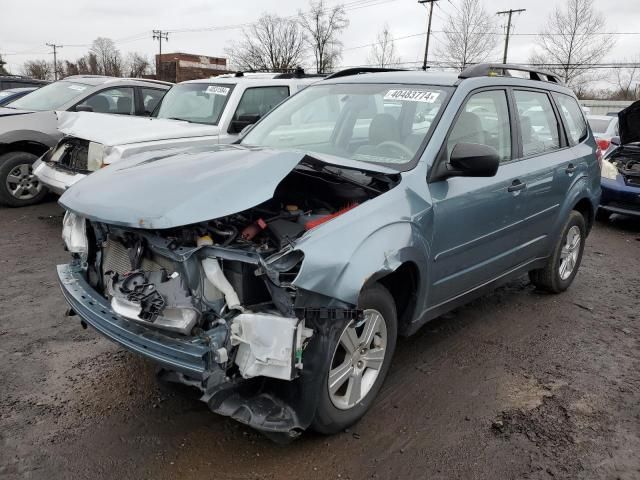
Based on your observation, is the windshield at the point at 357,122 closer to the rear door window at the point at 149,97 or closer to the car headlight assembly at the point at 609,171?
the rear door window at the point at 149,97

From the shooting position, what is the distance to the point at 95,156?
5992 mm

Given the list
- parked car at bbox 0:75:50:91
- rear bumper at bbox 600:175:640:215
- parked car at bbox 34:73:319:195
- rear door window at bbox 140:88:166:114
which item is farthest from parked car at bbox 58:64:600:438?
parked car at bbox 0:75:50:91

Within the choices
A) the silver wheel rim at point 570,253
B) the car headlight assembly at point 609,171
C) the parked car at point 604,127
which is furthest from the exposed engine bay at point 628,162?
the silver wheel rim at point 570,253

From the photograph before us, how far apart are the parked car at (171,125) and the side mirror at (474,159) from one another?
2.98 m

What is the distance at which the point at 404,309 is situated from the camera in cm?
328

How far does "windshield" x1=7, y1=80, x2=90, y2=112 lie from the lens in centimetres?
830

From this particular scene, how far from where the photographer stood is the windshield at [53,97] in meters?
8.30

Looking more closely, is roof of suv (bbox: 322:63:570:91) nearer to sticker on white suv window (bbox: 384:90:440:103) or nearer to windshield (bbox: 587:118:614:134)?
sticker on white suv window (bbox: 384:90:440:103)

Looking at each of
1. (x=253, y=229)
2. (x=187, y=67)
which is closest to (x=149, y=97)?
(x=253, y=229)

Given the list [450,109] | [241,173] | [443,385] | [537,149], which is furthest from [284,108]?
[443,385]

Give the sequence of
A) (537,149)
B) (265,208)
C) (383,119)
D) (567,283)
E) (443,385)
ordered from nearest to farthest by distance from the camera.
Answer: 1. (265,208)
2. (443,385)
3. (383,119)
4. (537,149)
5. (567,283)

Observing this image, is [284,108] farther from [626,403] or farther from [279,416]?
[626,403]

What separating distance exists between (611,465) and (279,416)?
1.74m

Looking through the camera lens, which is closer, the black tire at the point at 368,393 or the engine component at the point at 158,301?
the engine component at the point at 158,301
